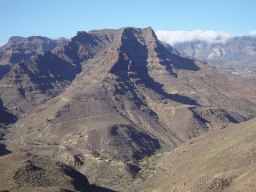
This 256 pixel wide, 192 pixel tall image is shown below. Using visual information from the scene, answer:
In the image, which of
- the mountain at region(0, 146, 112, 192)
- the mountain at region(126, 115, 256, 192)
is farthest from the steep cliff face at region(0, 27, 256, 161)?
the mountain at region(0, 146, 112, 192)

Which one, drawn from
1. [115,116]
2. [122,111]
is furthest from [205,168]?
[122,111]

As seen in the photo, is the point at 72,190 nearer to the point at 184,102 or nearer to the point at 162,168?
the point at 162,168

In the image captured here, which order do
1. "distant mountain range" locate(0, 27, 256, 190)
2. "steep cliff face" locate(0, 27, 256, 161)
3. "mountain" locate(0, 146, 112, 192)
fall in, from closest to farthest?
"mountain" locate(0, 146, 112, 192), "distant mountain range" locate(0, 27, 256, 190), "steep cliff face" locate(0, 27, 256, 161)

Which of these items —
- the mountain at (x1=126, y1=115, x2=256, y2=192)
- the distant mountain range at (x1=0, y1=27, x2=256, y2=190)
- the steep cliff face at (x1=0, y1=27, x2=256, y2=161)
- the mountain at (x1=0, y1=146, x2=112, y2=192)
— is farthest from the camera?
the steep cliff face at (x1=0, y1=27, x2=256, y2=161)

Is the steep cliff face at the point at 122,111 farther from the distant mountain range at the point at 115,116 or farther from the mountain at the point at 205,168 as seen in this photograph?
the mountain at the point at 205,168

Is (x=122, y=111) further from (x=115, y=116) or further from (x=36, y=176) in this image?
(x=36, y=176)

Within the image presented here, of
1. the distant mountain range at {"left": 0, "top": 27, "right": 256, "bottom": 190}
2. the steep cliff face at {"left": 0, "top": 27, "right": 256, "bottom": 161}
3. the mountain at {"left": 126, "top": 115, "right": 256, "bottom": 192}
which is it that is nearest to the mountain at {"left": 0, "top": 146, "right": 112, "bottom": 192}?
the mountain at {"left": 126, "top": 115, "right": 256, "bottom": 192}

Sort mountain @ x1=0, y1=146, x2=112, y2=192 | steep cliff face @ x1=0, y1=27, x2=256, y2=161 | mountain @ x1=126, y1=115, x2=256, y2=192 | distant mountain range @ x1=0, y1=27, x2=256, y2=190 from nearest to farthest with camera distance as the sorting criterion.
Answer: mountain @ x1=126, y1=115, x2=256, y2=192 < mountain @ x1=0, y1=146, x2=112, y2=192 < distant mountain range @ x1=0, y1=27, x2=256, y2=190 < steep cliff face @ x1=0, y1=27, x2=256, y2=161

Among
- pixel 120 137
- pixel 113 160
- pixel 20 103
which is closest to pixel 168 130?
pixel 120 137

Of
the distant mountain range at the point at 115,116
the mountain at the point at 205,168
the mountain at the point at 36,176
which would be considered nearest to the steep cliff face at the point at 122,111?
the distant mountain range at the point at 115,116

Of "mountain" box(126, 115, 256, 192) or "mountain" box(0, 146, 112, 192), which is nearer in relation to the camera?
"mountain" box(126, 115, 256, 192)

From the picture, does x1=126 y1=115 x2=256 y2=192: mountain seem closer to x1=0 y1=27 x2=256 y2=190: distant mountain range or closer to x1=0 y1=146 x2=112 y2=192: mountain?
x1=0 y1=27 x2=256 y2=190: distant mountain range

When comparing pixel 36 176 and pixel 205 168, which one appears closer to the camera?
pixel 36 176
